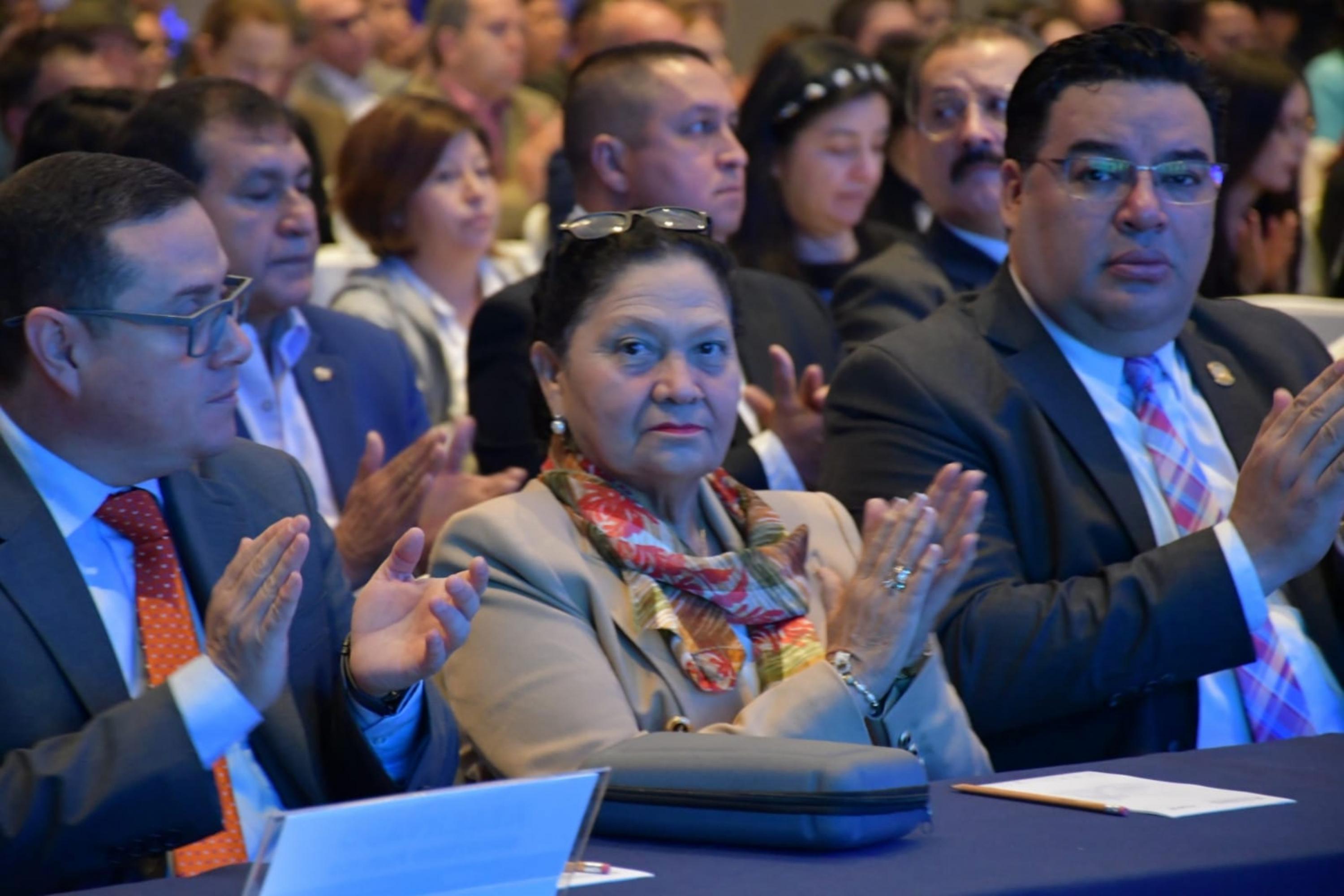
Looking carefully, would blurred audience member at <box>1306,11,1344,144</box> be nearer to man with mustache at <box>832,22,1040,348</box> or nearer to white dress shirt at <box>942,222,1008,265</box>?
man with mustache at <box>832,22,1040,348</box>

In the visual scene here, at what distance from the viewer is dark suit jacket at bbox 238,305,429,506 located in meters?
3.63

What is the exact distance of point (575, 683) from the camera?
2146mm

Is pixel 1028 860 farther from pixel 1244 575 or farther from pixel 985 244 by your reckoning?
pixel 985 244

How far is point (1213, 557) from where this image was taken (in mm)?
2416

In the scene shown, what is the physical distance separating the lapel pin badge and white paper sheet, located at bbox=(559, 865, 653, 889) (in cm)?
160

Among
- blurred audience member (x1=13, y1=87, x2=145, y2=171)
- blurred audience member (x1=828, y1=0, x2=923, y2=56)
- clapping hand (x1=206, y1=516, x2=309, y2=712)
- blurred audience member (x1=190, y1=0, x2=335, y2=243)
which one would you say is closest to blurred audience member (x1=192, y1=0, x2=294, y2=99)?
blurred audience member (x1=190, y1=0, x2=335, y2=243)

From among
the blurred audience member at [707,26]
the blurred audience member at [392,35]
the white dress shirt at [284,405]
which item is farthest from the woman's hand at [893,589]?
the blurred audience member at [392,35]

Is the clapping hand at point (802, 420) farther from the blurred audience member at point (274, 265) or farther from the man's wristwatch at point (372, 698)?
the man's wristwatch at point (372, 698)

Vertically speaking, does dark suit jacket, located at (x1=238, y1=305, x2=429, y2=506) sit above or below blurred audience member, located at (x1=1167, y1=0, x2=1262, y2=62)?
below

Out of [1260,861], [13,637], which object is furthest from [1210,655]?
[13,637]

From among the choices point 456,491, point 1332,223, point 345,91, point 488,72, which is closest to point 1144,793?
point 456,491

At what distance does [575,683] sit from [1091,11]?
6.13m

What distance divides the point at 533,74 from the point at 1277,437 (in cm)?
581

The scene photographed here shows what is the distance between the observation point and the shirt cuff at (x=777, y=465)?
321cm
